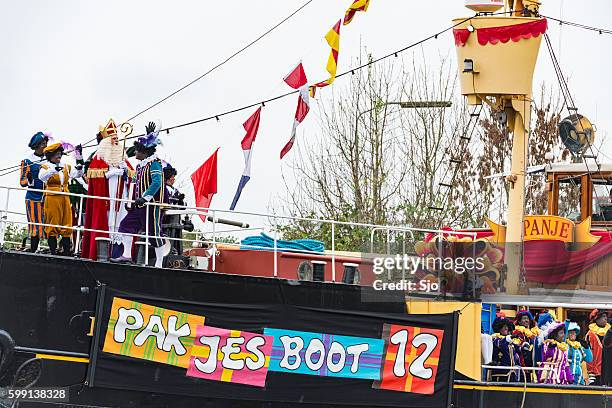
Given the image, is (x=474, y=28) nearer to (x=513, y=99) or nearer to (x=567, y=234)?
(x=513, y=99)

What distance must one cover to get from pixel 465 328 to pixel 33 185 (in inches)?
218

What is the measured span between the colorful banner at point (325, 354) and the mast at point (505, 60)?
3.25m

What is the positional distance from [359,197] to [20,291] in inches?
534

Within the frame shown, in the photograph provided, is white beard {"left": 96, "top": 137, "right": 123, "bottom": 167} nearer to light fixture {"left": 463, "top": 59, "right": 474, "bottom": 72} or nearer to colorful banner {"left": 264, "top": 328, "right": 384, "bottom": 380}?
colorful banner {"left": 264, "top": 328, "right": 384, "bottom": 380}

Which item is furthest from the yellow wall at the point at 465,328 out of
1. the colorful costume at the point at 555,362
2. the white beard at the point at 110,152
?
the white beard at the point at 110,152

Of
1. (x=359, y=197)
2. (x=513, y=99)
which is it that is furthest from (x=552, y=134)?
(x=513, y=99)

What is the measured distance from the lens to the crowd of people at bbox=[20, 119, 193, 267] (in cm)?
1623

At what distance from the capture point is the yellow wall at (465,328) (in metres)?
16.9

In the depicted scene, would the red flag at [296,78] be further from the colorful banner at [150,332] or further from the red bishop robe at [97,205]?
the colorful banner at [150,332]

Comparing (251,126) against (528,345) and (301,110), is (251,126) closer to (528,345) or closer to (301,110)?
(301,110)

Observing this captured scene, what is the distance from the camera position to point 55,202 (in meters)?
16.3

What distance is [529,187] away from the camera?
28.4 metres

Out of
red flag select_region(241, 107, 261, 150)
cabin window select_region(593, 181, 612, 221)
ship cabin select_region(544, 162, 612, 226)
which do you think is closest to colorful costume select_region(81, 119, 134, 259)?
red flag select_region(241, 107, 261, 150)

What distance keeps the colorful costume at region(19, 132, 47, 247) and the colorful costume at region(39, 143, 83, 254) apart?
8cm
